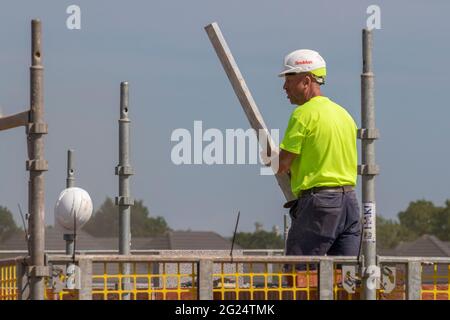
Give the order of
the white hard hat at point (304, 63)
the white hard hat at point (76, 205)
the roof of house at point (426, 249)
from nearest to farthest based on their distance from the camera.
Result: the white hard hat at point (304, 63), the white hard hat at point (76, 205), the roof of house at point (426, 249)

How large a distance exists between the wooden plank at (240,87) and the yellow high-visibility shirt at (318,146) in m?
0.30

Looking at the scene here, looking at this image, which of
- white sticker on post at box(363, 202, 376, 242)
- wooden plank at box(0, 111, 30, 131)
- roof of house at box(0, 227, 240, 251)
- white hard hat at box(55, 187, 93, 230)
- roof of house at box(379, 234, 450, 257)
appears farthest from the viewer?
roof of house at box(379, 234, 450, 257)

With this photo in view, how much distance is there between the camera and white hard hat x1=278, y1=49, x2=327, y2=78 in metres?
11.2

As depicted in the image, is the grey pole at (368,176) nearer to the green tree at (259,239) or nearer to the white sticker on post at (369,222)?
the white sticker on post at (369,222)

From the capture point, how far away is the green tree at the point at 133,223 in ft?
543

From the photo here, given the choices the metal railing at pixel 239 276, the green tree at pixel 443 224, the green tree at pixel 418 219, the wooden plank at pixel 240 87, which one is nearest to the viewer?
the metal railing at pixel 239 276

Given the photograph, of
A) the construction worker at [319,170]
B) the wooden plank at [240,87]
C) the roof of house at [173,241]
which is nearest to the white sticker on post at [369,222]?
the construction worker at [319,170]

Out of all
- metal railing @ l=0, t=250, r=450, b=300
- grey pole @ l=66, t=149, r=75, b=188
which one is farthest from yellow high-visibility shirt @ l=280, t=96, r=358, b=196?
grey pole @ l=66, t=149, r=75, b=188

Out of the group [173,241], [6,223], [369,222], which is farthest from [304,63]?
[6,223]

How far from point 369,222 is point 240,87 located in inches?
65.3

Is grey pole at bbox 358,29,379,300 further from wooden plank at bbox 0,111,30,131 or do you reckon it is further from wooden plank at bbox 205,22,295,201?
wooden plank at bbox 0,111,30,131

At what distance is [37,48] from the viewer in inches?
398
